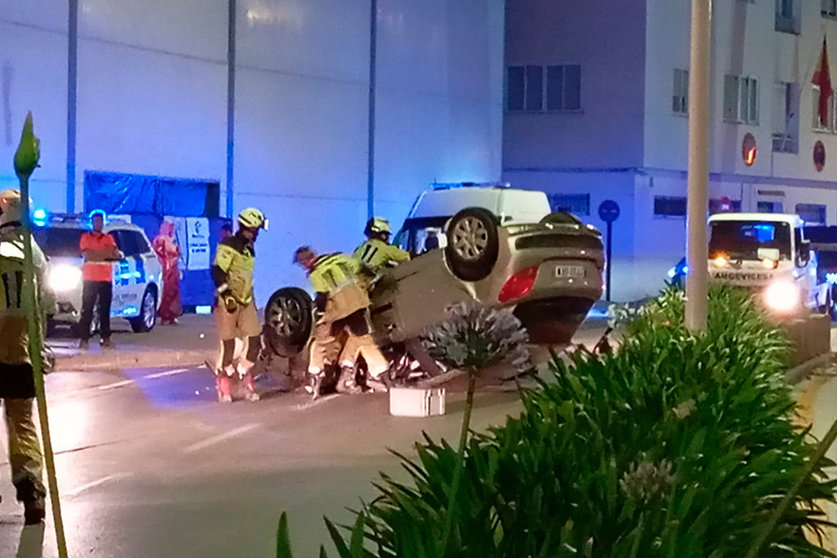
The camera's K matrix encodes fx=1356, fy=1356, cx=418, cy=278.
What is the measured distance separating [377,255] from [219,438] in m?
3.46

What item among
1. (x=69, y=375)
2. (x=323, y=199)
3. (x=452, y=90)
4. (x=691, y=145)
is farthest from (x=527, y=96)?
(x=691, y=145)

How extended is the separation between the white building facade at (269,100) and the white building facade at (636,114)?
3.73m

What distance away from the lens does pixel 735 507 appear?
536cm

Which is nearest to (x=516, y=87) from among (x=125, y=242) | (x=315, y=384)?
(x=125, y=242)

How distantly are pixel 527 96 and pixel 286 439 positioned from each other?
29866mm

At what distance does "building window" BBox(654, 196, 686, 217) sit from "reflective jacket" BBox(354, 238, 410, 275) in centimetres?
2534

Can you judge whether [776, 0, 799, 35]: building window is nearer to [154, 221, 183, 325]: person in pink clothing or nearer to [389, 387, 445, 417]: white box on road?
[154, 221, 183, 325]: person in pink clothing

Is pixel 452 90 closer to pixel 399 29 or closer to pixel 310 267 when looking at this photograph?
pixel 399 29

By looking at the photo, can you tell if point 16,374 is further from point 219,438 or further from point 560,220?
point 560,220

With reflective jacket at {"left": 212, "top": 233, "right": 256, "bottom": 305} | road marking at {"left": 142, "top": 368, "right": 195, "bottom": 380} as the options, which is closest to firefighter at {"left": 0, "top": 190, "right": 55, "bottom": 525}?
reflective jacket at {"left": 212, "top": 233, "right": 256, "bottom": 305}

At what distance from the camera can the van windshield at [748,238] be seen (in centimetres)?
2545

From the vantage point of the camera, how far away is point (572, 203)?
128 ft

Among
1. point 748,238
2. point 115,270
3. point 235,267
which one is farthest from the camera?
point 748,238

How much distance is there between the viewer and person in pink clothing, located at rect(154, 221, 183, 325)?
23.7m
